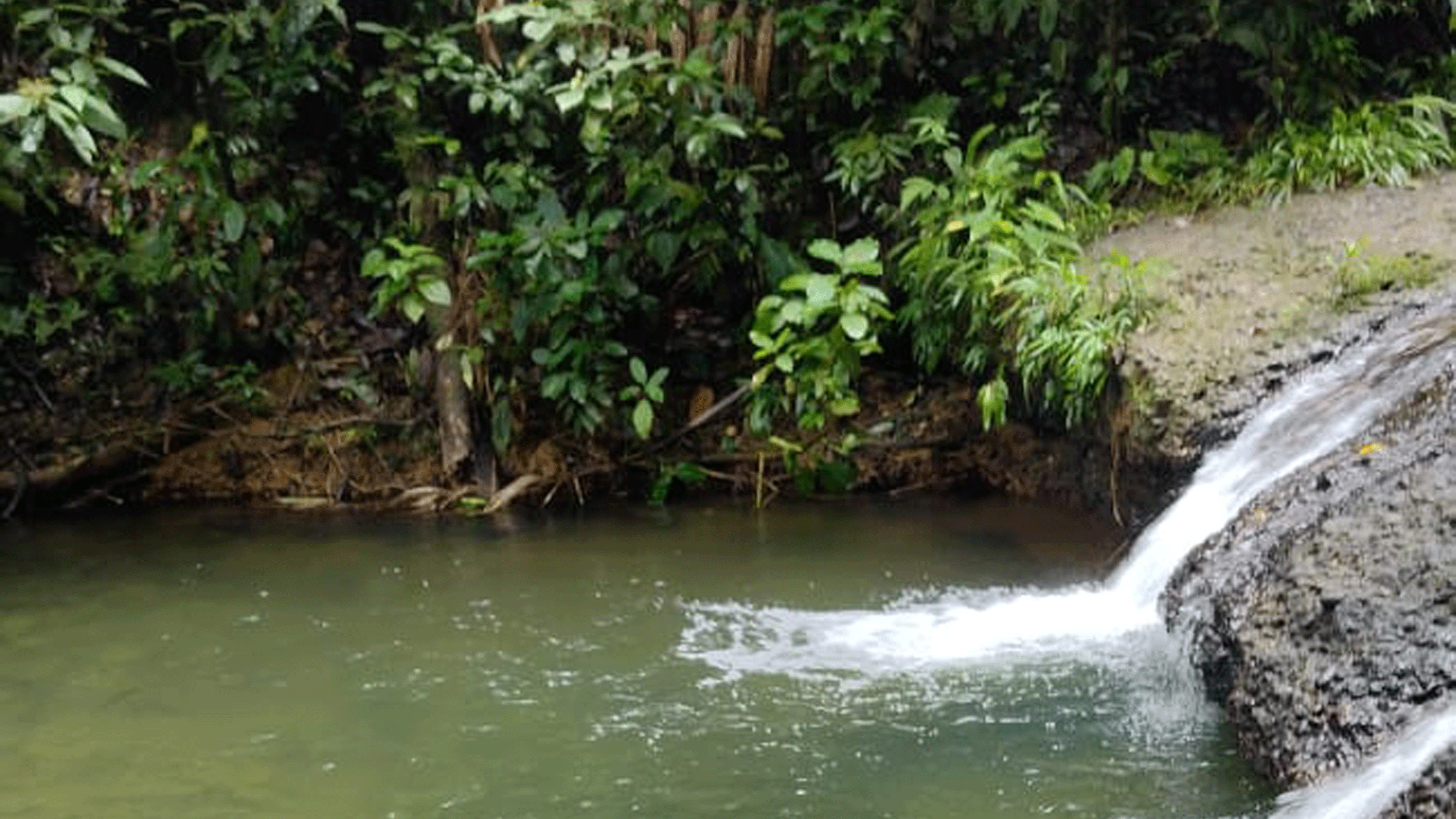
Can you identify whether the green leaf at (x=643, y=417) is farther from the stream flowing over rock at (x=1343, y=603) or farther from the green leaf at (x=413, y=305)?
the stream flowing over rock at (x=1343, y=603)

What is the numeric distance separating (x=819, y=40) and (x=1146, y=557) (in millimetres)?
2963

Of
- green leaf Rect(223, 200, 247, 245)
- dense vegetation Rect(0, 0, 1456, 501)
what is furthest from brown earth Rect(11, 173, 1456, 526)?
green leaf Rect(223, 200, 247, 245)

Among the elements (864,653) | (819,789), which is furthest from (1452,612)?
(864,653)

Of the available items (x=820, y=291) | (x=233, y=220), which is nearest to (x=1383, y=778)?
(x=820, y=291)

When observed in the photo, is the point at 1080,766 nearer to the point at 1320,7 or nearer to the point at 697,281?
the point at 697,281

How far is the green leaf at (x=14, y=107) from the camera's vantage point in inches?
198

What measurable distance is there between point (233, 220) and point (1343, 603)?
4748 millimetres


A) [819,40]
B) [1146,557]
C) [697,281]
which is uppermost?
[819,40]

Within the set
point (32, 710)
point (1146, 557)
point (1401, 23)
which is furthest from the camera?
point (1401, 23)

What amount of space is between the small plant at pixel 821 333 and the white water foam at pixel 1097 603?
1350 millimetres

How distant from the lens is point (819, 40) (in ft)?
22.0

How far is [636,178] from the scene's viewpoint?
21.1ft

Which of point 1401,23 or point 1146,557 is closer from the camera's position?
point 1146,557

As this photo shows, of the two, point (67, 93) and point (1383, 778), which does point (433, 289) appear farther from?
point (1383, 778)
